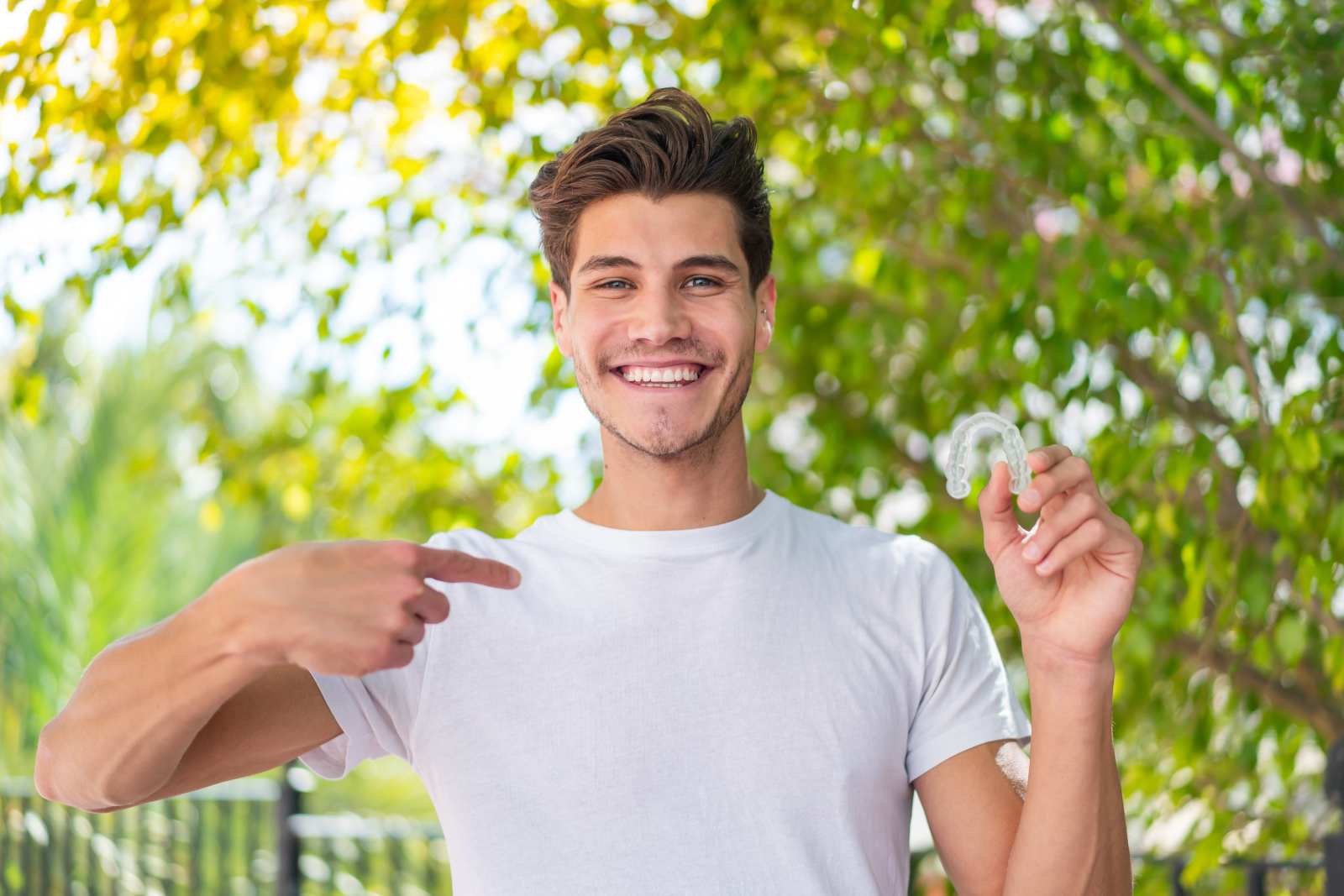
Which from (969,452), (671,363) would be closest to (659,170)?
(671,363)

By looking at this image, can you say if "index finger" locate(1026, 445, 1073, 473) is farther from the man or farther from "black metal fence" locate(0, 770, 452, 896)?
"black metal fence" locate(0, 770, 452, 896)

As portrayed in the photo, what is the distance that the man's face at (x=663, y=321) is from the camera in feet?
5.51

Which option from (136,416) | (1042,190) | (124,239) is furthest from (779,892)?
(136,416)

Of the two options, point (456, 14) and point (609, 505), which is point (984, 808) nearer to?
point (609, 505)

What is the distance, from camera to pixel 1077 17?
2541 millimetres

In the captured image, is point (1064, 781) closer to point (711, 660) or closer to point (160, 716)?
point (711, 660)

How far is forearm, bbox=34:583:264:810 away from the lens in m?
1.27

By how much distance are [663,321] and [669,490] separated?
22 cm

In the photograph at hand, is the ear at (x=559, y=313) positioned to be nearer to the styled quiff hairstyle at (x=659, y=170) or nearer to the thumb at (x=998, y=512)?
the styled quiff hairstyle at (x=659, y=170)

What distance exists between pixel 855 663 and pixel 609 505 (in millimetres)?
375

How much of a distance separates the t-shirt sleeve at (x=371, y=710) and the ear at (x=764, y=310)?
588 mm

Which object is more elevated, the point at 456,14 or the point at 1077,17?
the point at 456,14

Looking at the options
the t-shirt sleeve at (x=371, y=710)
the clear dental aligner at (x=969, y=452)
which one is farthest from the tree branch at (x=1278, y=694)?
the t-shirt sleeve at (x=371, y=710)

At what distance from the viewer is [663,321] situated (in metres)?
1.66
